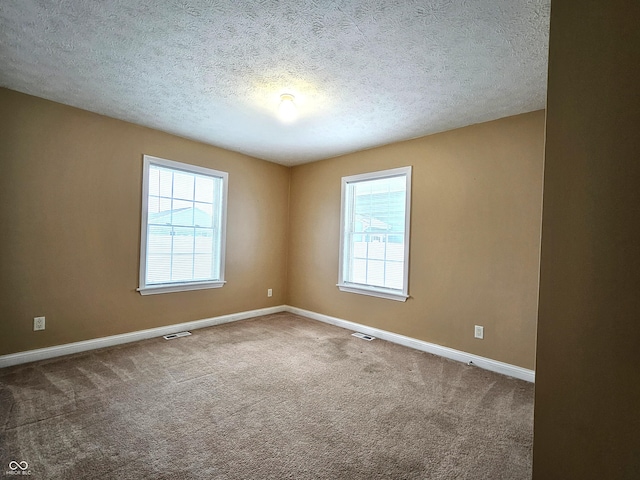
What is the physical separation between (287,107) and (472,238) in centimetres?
236

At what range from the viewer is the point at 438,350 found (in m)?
3.43

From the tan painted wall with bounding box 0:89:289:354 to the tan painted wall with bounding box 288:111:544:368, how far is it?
109 inches

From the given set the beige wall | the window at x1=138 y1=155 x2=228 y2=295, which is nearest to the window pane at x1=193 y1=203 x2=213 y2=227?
the window at x1=138 y1=155 x2=228 y2=295

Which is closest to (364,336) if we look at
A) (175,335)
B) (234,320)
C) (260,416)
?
(234,320)

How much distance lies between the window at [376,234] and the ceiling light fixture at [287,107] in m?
1.60

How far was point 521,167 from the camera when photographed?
Result: 2918 millimetres

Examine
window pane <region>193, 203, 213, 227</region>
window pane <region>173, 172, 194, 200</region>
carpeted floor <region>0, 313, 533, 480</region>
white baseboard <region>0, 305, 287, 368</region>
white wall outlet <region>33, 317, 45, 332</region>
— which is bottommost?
carpeted floor <region>0, 313, 533, 480</region>

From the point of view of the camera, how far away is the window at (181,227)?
3.68 metres

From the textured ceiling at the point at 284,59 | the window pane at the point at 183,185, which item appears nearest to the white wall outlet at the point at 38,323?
the window pane at the point at 183,185

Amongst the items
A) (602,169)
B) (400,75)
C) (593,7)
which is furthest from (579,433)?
(400,75)

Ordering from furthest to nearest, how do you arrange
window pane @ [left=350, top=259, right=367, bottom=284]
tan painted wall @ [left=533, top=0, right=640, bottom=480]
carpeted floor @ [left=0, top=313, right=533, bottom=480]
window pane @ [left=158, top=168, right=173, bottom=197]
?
window pane @ [left=350, top=259, right=367, bottom=284] < window pane @ [left=158, top=168, right=173, bottom=197] < carpeted floor @ [left=0, top=313, right=533, bottom=480] < tan painted wall @ [left=533, top=0, right=640, bottom=480]

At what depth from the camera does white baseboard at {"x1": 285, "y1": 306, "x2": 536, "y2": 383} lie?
2902 mm

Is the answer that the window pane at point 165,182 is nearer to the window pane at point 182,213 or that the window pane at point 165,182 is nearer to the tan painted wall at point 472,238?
the window pane at point 182,213

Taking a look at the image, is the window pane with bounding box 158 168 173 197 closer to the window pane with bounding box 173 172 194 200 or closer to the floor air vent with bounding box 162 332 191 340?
the window pane with bounding box 173 172 194 200
